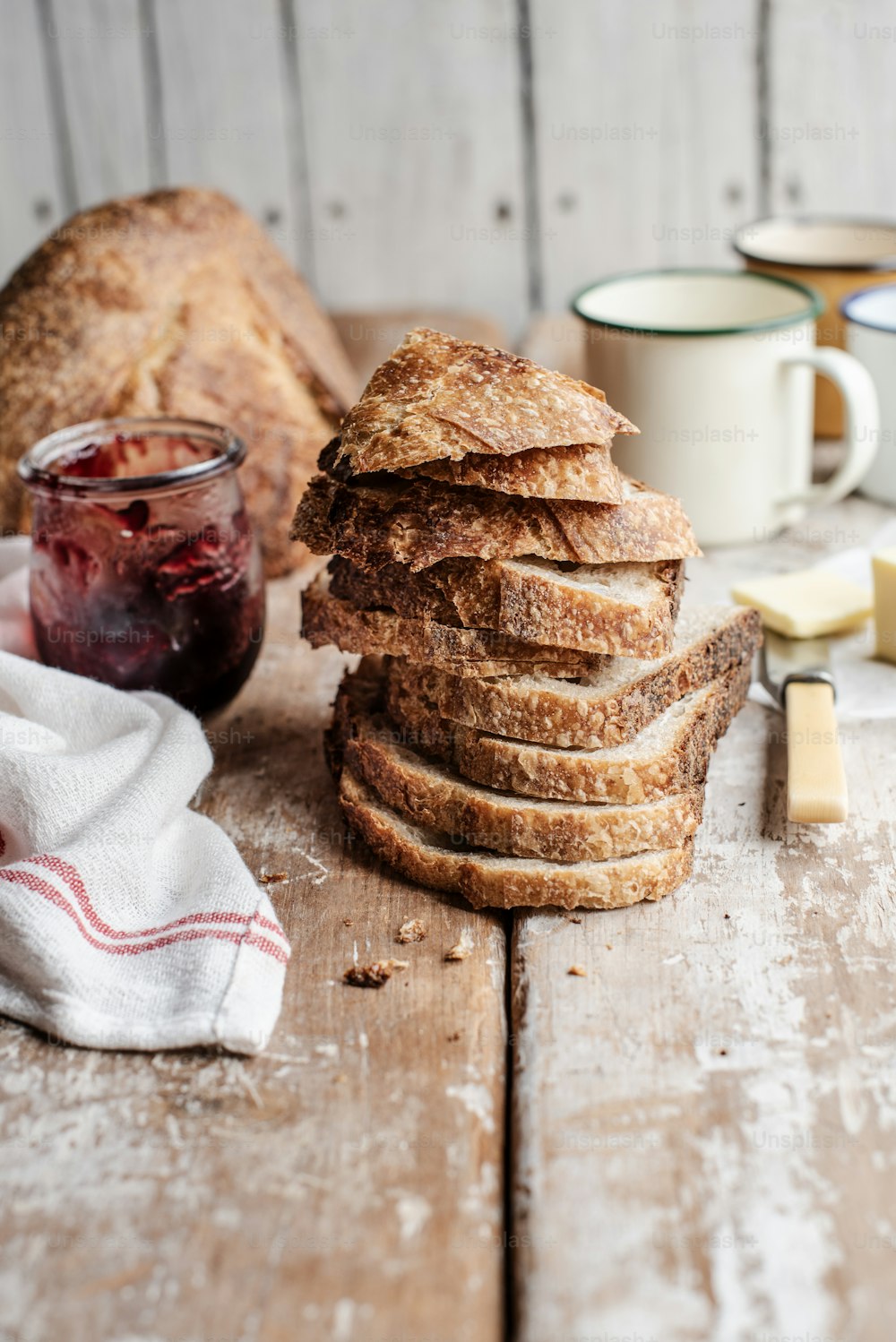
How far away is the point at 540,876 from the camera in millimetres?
1673

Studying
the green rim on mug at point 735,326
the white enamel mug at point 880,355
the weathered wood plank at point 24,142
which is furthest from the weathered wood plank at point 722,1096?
the weathered wood plank at point 24,142

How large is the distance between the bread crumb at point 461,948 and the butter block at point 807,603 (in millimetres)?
851

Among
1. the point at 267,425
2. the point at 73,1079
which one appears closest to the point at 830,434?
the point at 267,425

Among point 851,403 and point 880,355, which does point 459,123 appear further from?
point 851,403

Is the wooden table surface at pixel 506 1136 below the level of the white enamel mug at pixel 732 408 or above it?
below

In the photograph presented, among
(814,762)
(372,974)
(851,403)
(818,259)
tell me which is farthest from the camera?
(818,259)

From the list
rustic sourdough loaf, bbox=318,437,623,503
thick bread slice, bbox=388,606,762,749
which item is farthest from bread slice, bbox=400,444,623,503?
thick bread slice, bbox=388,606,762,749

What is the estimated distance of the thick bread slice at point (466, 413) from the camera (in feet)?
5.45

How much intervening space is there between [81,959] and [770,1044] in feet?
2.54

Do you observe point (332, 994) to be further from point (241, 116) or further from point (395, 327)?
point (241, 116)

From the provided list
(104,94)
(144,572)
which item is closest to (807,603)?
(144,572)

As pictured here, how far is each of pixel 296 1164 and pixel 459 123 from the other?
2905 mm

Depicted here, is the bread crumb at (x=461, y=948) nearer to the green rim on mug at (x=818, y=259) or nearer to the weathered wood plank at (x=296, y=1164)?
the weathered wood plank at (x=296, y=1164)

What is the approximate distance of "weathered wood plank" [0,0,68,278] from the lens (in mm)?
3412
